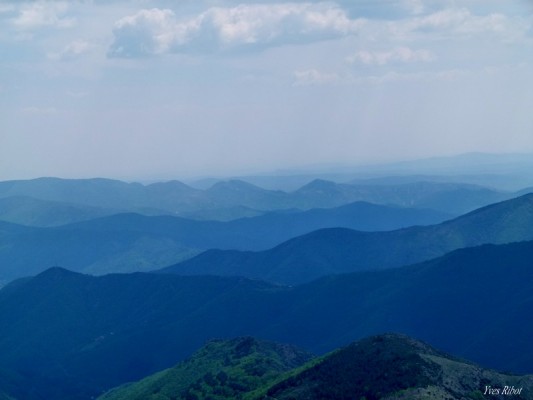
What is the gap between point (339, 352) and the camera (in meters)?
68.4

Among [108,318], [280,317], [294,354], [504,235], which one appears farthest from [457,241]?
[294,354]

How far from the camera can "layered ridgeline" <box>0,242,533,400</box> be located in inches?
4887

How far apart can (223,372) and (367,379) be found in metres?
25.6

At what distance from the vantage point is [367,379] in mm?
60500

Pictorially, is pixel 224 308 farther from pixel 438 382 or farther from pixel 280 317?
pixel 438 382

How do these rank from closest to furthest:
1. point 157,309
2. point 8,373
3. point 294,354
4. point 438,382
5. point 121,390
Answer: point 438,382
point 294,354
point 121,390
point 8,373
point 157,309

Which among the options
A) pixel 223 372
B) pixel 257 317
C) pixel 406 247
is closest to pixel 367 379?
pixel 223 372

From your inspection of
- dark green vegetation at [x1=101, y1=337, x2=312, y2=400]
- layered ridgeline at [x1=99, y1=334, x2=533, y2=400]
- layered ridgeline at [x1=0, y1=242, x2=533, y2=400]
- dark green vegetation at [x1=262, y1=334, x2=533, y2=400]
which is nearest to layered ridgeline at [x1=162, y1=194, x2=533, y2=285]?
layered ridgeline at [x1=0, y1=242, x2=533, y2=400]

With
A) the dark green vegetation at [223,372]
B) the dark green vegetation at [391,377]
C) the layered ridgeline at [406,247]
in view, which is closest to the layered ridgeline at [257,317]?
the dark green vegetation at [223,372]

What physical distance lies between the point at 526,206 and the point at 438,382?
146 m

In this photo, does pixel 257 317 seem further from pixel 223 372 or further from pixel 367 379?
pixel 367 379

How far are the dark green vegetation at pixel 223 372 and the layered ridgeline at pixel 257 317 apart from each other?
1325 inches

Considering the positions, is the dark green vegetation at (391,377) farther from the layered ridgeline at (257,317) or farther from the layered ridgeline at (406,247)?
the layered ridgeline at (406,247)

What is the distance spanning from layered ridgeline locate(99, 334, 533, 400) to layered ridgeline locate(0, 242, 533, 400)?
43.0m
